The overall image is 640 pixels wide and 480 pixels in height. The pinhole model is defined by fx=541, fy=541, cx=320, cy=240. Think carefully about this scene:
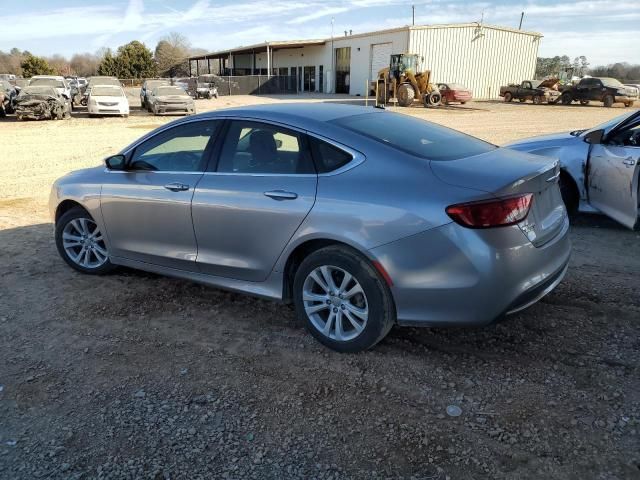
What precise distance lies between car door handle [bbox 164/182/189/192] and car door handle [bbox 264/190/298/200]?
815mm

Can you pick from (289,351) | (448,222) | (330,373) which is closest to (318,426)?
(330,373)

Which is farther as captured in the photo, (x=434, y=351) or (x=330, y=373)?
(x=434, y=351)

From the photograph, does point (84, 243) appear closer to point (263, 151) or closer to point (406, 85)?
point (263, 151)

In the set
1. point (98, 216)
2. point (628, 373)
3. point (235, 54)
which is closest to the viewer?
point (628, 373)

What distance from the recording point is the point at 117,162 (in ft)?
15.3

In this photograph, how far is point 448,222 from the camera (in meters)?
3.07

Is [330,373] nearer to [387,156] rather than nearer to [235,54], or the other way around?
[387,156]

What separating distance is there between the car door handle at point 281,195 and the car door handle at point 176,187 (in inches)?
32.1

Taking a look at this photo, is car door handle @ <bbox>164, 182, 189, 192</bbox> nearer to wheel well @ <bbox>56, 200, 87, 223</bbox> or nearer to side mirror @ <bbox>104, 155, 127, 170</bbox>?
side mirror @ <bbox>104, 155, 127, 170</bbox>

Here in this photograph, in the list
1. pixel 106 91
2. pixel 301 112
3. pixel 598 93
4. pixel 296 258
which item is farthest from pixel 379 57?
pixel 296 258

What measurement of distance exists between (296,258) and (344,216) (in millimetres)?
572

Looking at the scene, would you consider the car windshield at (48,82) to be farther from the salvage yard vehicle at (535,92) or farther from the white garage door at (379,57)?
the salvage yard vehicle at (535,92)

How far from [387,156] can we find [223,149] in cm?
136

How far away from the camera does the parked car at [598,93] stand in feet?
101
